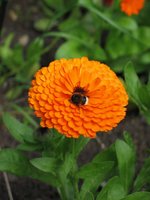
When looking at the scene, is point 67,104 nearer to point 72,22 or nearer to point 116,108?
point 116,108

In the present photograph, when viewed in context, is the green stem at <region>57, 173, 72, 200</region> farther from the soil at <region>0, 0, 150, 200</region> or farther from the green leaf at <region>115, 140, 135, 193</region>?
the soil at <region>0, 0, 150, 200</region>

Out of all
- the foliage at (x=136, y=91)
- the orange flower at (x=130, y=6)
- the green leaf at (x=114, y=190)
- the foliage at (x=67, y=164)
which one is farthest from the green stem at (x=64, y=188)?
the orange flower at (x=130, y=6)

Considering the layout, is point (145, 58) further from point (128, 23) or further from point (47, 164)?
point (47, 164)

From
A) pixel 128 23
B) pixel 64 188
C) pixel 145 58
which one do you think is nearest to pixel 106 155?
pixel 64 188

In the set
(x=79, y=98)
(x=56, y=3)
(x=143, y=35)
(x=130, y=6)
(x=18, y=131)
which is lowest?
(x=18, y=131)

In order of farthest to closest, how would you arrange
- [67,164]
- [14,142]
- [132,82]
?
[14,142], [132,82], [67,164]

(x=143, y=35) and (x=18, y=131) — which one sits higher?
(x=143, y=35)

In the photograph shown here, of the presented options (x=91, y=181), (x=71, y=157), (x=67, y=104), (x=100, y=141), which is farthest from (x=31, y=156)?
(x=67, y=104)
